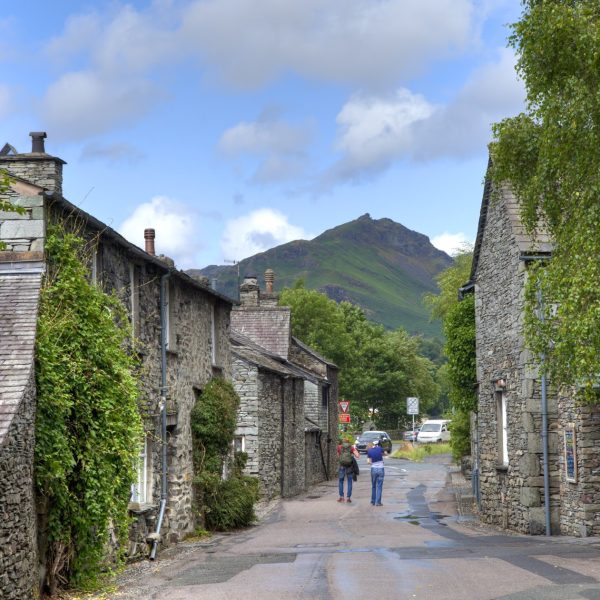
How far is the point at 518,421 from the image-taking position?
2208 centimetres

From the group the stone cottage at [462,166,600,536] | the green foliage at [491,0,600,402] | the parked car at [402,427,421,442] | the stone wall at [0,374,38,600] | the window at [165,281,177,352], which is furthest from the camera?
the parked car at [402,427,421,442]

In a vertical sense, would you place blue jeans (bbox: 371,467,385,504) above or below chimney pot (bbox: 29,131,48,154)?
below

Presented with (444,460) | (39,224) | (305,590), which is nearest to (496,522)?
(305,590)

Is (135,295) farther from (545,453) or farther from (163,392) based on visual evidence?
(545,453)

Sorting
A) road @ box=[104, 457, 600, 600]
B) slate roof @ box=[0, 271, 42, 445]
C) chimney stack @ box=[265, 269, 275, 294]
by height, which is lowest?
road @ box=[104, 457, 600, 600]

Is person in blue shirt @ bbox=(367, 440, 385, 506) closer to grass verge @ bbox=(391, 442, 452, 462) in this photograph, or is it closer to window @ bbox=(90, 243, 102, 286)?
window @ bbox=(90, 243, 102, 286)

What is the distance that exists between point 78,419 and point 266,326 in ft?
105

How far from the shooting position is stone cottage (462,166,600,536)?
63.0ft

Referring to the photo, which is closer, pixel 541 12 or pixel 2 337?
pixel 2 337

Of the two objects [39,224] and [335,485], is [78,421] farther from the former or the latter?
[335,485]

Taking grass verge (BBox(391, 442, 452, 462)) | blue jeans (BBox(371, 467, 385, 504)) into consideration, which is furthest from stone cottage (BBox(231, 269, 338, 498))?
grass verge (BBox(391, 442, 452, 462))

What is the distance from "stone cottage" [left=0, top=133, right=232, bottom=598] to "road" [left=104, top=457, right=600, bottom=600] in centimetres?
139

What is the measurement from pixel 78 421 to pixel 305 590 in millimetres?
3712

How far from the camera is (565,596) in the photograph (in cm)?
1131
